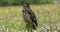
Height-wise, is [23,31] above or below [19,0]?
above

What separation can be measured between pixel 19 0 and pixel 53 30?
156ft

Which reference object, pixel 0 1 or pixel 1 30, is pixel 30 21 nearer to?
pixel 1 30

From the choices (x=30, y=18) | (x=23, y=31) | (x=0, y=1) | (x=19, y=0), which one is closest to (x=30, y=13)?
(x=30, y=18)

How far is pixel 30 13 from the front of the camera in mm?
11188

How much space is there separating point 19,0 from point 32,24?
48.1 metres

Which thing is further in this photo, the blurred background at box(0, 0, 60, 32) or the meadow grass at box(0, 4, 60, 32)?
the meadow grass at box(0, 4, 60, 32)

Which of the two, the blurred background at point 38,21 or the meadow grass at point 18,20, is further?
the meadow grass at point 18,20

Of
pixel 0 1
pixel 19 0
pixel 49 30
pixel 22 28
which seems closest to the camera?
pixel 49 30

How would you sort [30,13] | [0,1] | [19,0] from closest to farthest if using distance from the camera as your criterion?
[30,13], [19,0], [0,1]

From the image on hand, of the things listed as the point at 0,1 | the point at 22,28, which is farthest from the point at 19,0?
the point at 22,28

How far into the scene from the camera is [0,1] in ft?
207

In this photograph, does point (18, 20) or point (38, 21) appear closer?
point (38, 21)

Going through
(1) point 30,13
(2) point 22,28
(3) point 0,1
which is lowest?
(3) point 0,1

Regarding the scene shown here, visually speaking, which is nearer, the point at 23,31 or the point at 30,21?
the point at 30,21
